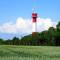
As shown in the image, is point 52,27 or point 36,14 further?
point 52,27

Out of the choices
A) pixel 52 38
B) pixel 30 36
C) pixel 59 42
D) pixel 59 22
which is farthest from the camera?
pixel 59 22

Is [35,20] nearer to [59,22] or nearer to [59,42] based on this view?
[59,22]

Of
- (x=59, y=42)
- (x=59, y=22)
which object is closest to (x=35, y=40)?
(x=59, y=42)

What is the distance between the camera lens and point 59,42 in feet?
188

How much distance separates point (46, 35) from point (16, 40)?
742 centimetres

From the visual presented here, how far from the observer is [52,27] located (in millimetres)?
74375

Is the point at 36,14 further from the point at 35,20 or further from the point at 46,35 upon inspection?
the point at 46,35

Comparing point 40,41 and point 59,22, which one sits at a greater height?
point 59,22

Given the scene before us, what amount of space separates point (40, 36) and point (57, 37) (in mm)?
5335

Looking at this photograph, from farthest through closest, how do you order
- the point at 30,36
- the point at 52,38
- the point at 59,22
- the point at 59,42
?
the point at 59,22 → the point at 30,36 → the point at 52,38 → the point at 59,42

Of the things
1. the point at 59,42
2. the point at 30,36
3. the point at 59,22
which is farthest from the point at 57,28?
the point at 59,42

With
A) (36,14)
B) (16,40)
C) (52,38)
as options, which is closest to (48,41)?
(52,38)

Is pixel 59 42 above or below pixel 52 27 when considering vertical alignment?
below

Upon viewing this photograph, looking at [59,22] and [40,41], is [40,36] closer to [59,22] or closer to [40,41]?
[40,41]
